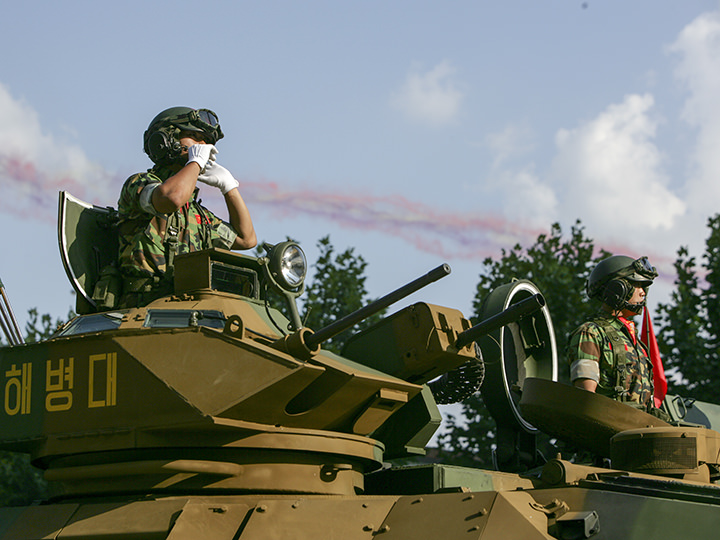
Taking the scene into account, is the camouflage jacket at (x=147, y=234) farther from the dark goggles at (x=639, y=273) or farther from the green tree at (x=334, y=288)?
the green tree at (x=334, y=288)

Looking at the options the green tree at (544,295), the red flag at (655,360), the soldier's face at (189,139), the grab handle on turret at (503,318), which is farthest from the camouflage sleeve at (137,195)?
the green tree at (544,295)

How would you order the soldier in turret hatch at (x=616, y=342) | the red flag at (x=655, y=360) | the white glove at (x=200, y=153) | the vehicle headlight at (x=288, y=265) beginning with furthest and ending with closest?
the red flag at (x=655, y=360)
the soldier in turret hatch at (x=616, y=342)
the white glove at (x=200, y=153)
the vehicle headlight at (x=288, y=265)

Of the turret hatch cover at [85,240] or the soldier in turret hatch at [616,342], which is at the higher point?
the turret hatch cover at [85,240]

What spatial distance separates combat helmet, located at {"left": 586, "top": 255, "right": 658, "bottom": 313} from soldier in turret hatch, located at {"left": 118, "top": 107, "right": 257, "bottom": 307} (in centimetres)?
347

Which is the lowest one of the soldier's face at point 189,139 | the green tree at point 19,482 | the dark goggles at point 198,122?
the green tree at point 19,482

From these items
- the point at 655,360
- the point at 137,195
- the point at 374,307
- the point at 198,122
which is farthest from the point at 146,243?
the point at 655,360

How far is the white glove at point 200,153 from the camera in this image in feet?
29.7

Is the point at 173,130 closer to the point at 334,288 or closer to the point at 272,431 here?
the point at 272,431

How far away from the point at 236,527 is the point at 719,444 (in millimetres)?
4120

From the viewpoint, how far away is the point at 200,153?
358 inches

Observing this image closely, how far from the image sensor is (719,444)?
8.48m

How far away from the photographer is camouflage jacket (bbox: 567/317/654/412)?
928cm

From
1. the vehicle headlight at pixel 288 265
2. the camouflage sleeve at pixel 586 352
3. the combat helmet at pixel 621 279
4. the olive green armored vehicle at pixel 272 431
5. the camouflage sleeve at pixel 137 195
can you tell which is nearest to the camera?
the olive green armored vehicle at pixel 272 431

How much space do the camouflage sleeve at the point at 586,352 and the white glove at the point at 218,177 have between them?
3560mm
